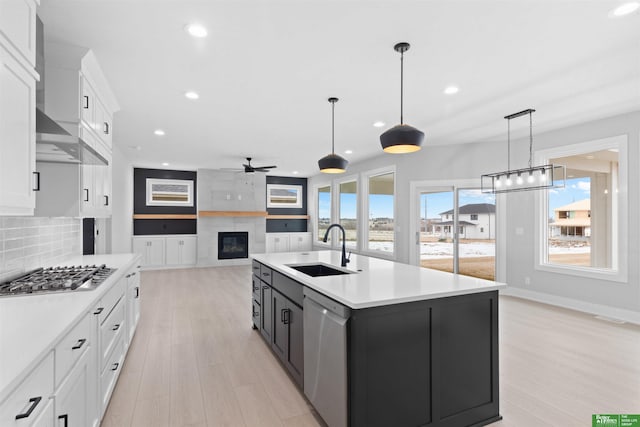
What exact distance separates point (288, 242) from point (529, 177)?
276 inches

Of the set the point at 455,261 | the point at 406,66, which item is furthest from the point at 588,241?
the point at 406,66

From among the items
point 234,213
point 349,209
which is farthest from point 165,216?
point 349,209

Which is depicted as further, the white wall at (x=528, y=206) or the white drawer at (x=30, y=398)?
the white wall at (x=528, y=206)

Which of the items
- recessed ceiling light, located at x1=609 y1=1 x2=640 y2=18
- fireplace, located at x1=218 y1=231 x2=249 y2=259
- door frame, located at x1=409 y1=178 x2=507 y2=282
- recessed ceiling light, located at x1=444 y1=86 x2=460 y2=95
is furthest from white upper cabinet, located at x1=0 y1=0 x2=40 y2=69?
fireplace, located at x1=218 y1=231 x2=249 y2=259

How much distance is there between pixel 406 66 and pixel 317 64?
2.65ft

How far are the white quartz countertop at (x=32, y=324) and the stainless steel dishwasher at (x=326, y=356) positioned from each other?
1261 millimetres

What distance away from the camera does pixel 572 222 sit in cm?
483

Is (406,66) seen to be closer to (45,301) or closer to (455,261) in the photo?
(45,301)

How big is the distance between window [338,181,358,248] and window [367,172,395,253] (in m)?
0.52

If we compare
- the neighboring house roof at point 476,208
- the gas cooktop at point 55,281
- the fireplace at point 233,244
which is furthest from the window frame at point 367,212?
the gas cooktop at point 55,281

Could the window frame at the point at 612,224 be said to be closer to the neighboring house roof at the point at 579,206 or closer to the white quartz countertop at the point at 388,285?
the neighboring house roof at the point at 579,206

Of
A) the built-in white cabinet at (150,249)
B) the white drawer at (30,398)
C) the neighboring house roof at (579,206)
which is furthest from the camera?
the built-in white cabinet at (150,249)

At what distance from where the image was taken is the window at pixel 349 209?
8312 mm

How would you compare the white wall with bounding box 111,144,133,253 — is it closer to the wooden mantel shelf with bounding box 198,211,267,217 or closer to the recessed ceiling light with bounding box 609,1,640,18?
the wooden mantel shelf with bounding box 198,211,267,217
